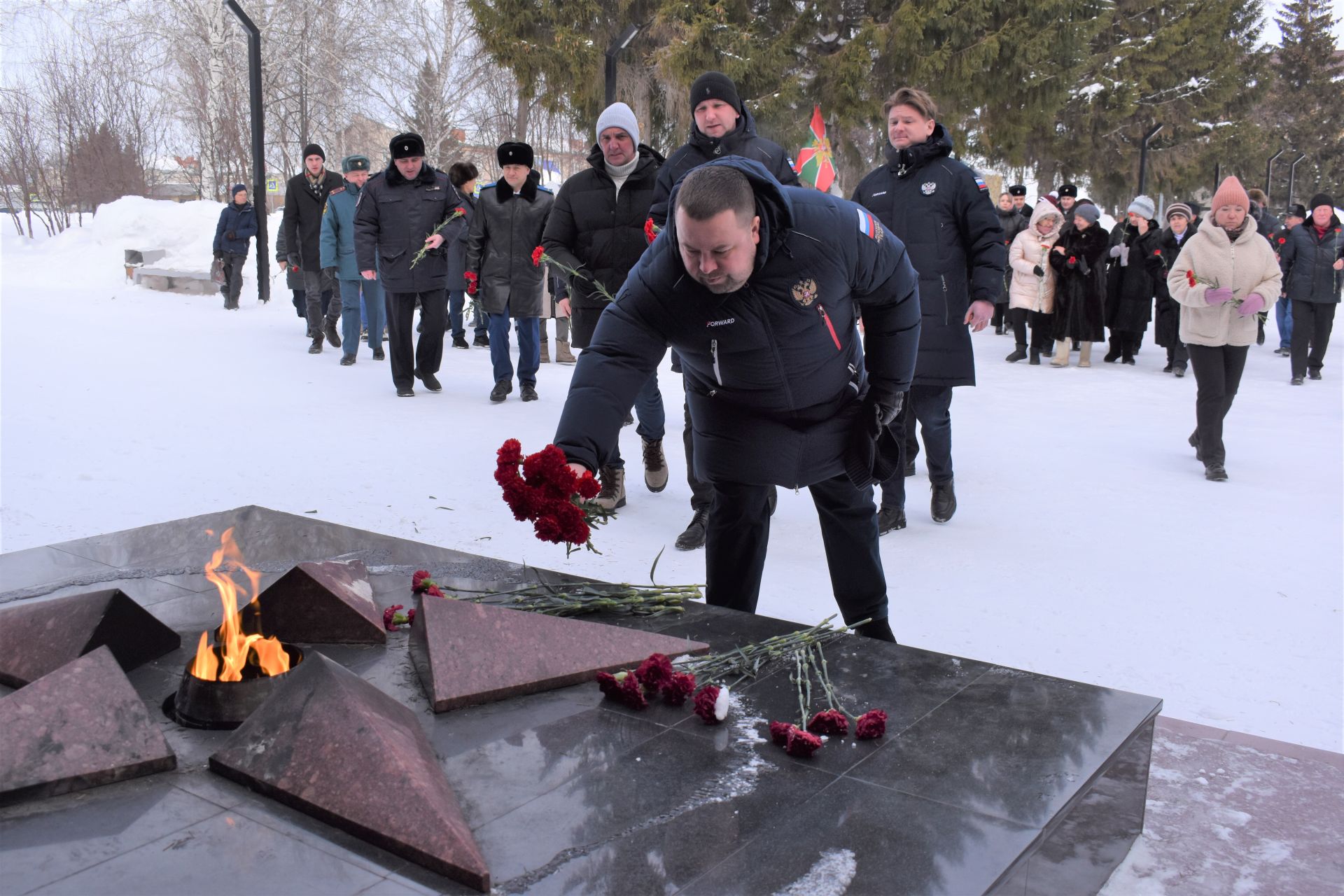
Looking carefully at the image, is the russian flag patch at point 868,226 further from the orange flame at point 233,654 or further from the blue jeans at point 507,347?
the blue jeans at point 507,347

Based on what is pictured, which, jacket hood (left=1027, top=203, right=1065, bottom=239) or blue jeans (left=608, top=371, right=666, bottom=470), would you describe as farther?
jacket hood (left=1027, top=203, right=1065, bottom=239)

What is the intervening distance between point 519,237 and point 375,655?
248 inches

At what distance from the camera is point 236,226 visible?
601 inches

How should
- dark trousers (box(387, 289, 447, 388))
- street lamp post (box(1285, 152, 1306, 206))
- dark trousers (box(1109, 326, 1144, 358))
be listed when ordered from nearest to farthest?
dark trousers (box(387, 289, 447, 388))
dark trousers (box(1109, 326, 1144, 358))
street lamp post (box(1285, 152, 1306, 206))

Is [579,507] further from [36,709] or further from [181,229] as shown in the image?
[181,229]

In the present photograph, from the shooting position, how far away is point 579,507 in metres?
2.87

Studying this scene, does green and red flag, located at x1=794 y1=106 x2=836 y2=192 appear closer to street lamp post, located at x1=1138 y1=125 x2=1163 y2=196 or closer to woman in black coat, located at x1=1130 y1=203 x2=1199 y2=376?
woman in black coat, located at x1=1130 y1=203 x2=1199 y2=376

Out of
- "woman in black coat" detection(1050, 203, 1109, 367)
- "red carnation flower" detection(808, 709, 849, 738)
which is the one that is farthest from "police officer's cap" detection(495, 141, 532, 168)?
"red carnation flower" detection(808, 709, 849, 738)

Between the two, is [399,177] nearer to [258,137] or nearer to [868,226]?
[868,226]

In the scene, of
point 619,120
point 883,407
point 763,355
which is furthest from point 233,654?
point 619,120

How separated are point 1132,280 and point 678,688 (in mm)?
10994

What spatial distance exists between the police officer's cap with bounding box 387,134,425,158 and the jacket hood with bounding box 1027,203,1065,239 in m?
6.88

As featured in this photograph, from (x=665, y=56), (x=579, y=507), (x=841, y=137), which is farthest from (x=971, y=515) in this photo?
(x=841, y=137)

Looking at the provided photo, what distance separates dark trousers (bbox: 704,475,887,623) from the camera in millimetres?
3701
